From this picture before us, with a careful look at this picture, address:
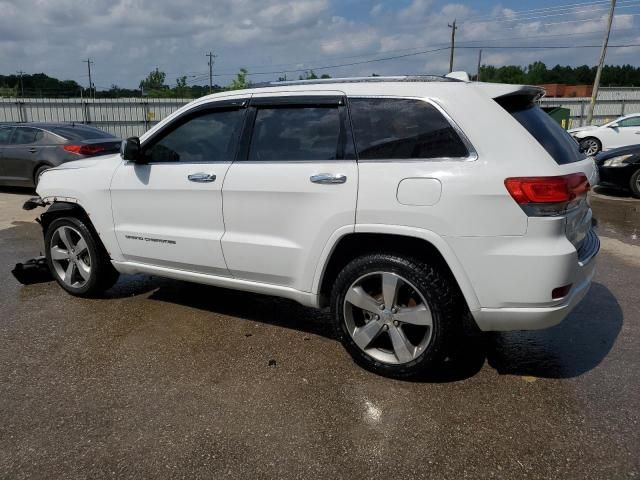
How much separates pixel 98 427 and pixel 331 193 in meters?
1.87

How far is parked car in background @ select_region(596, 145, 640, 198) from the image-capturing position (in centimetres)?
1030

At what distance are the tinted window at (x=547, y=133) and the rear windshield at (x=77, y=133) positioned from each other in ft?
30.4

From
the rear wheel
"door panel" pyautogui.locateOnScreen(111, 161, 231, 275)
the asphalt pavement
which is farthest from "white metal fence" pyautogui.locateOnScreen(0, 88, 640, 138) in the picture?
"door panel" pyautogui.locateOnScreen(111, 161, 231, 275)

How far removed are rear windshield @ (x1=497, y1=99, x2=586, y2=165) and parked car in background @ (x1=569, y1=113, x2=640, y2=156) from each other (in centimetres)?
1485

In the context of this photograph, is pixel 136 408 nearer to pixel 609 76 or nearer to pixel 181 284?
pixel 181 284

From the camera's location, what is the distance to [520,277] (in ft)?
9.29

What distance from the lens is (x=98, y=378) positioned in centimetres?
339

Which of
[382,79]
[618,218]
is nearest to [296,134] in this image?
[382,79]

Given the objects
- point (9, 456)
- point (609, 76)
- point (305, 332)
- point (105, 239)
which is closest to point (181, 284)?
point (105, 239)

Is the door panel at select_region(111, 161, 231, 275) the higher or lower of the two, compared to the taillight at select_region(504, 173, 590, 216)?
lower

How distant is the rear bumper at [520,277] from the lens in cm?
280

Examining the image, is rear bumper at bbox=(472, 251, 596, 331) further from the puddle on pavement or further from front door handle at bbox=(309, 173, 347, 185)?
the puddle on pavement

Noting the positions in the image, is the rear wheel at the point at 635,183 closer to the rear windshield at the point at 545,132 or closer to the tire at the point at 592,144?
the tire at the point at 592,144

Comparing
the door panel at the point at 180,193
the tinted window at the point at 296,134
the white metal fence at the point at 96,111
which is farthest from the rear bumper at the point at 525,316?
the white metal fence at the point at 96,111
